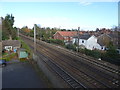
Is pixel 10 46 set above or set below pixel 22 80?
above

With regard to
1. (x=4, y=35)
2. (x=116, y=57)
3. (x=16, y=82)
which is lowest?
(x=16, y=82)

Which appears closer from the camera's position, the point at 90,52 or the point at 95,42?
the point at 90,52

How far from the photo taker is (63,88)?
9.56 m

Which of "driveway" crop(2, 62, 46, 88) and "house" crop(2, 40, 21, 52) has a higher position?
"house" crop(2, 40, 21, 52)

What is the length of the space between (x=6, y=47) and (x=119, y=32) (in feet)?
93.7

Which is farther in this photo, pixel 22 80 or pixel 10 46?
pixel 10 46

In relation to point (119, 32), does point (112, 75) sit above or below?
below

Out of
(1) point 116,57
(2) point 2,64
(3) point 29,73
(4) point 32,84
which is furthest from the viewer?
(1) point 116,57

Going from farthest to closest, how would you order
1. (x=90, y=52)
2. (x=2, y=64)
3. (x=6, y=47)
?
(x=6, y=47) → (x=90, y=52) → (x=2, y=64)

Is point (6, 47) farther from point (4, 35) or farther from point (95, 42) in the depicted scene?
point (95, 42)

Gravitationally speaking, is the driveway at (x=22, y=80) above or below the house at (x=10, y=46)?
below

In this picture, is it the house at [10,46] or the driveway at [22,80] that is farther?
the house at [10,46]

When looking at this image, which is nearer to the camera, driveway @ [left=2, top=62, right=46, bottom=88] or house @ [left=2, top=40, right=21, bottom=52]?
driveway @ [left=2, top=62, right=46, bottom=88]

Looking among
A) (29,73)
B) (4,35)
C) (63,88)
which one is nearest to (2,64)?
(29,73)
